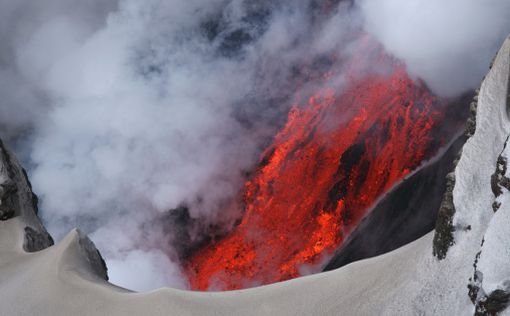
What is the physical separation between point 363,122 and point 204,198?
19.0 ft

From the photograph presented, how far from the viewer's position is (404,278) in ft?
11.0

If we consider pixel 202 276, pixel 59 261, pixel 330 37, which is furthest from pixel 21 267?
pixel 330 37

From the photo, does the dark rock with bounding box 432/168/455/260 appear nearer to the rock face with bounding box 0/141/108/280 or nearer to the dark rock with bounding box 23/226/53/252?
the rock face with bounding box 0/141/108/280

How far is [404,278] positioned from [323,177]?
12501 millimetres

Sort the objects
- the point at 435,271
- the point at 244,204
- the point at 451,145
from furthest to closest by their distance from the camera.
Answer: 1. the point at 244,204
2. the point at 451,145
3. the point at 435,271

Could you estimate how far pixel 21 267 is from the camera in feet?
16.3

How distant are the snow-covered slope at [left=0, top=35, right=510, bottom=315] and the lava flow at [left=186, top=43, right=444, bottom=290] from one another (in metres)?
10.5

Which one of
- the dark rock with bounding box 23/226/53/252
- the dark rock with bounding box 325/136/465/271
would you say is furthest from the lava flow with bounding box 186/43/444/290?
the dark rock with bounding box 23/226/53/252

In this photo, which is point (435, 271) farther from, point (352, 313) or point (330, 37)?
point (330, 37)

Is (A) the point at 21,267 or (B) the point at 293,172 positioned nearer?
(A) the point at 21,267

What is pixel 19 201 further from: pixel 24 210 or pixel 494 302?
pixel 494 302

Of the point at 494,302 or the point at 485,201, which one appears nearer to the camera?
the point at 494,302

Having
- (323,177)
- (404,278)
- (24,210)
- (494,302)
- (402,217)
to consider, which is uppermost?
(323,177)

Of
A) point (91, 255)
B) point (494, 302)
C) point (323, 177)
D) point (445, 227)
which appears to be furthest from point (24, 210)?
point (323, 177)
